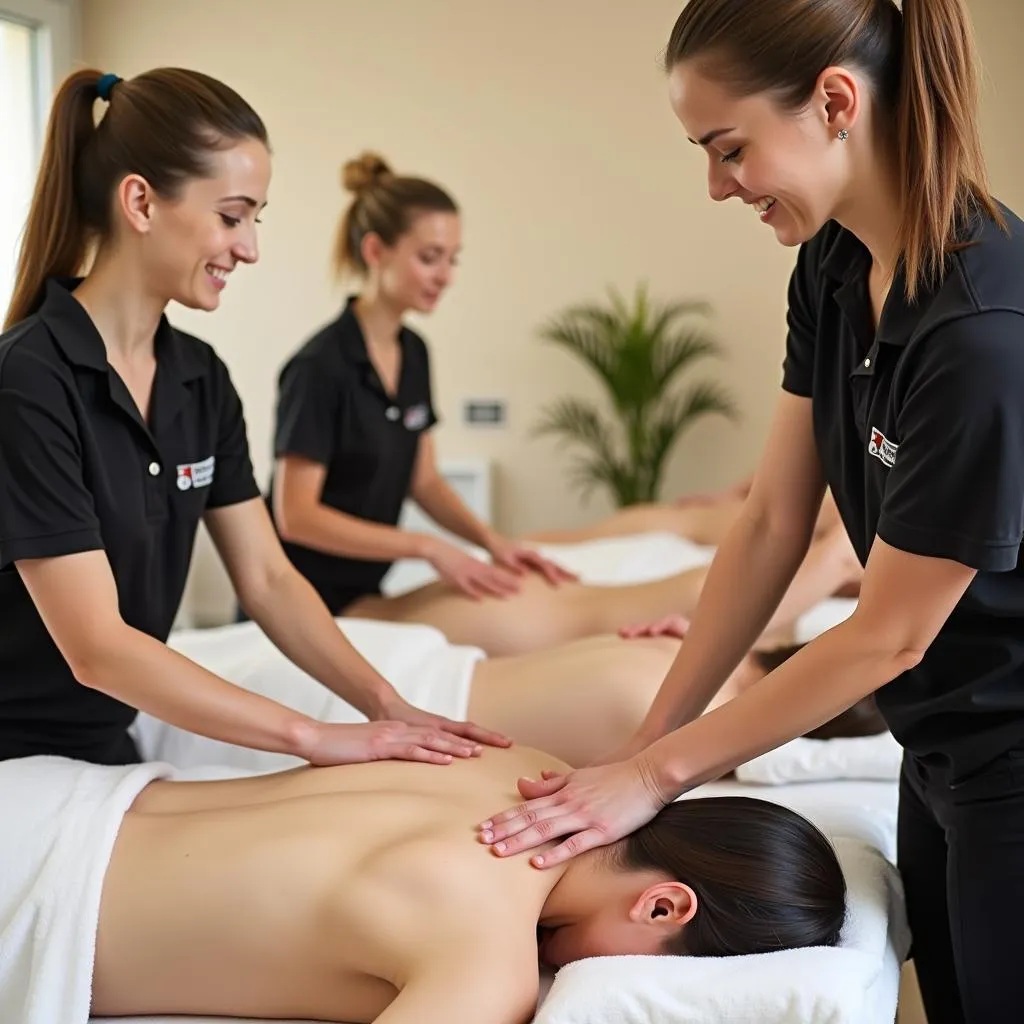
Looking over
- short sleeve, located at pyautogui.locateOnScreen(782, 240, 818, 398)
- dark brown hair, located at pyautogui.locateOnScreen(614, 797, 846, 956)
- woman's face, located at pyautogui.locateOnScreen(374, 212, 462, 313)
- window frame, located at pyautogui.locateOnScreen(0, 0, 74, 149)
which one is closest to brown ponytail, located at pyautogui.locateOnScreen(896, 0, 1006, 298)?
short sleeve, located at pyautogui.locateOnScreen(782, 240, 818, 398)

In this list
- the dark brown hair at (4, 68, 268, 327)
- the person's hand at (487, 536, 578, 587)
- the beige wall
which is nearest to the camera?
the dark brown hair at (4, 68, 268, 327)

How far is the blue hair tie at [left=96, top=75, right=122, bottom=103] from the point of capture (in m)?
1.77

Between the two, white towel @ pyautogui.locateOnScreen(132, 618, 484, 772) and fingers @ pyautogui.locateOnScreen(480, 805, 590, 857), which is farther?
white towel @ pyautogui.locateOnScreen(132, 618, 484, 772)

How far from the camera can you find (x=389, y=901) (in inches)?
54.9

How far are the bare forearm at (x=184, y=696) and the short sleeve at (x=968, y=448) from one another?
2.65ft

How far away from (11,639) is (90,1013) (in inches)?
18.7

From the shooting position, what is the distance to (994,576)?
131 centimetres

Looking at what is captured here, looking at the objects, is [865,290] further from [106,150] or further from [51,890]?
[51,890]

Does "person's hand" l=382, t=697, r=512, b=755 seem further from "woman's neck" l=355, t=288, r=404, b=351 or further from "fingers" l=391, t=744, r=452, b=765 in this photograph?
"woman's neck" l=355, t=288, r=404, b=351


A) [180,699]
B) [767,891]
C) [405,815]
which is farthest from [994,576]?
[180,699]

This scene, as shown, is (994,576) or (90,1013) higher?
(994,576)

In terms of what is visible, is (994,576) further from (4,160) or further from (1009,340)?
(4,160)

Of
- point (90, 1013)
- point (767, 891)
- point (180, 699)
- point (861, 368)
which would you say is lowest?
point (90, 1013)

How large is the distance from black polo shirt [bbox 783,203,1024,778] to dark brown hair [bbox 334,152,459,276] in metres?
1.56
